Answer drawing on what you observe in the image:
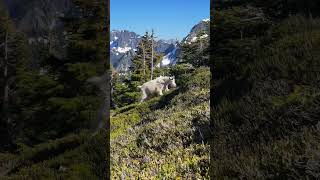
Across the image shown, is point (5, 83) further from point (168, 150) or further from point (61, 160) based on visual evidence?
point (168, 150)

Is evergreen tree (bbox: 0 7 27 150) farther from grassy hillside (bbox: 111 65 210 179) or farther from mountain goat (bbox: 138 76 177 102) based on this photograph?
mountain goat (bbox: 138 76 177 102)

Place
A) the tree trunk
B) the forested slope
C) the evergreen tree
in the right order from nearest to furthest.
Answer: the forested slope, the evergreen tree, the tree trunk

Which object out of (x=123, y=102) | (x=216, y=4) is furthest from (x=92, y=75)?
(x=123, y=102)

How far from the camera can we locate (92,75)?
1131 cm

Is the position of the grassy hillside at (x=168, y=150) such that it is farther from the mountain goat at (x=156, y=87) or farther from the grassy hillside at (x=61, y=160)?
the mountain goat at (x=156, y=87)

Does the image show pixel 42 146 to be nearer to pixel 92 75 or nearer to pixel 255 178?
pixel 92 75

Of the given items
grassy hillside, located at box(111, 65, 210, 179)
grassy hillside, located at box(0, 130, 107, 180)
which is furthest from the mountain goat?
grassy hillside, located at box(111, 65, 210, 179)

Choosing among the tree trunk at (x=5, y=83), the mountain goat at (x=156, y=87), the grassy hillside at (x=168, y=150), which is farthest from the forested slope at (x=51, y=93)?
the mountain goat at (x=156, y=87)

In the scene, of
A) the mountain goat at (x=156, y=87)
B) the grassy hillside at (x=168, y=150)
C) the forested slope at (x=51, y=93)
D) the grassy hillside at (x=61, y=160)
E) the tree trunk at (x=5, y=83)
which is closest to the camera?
the grassy hillside at (x=168, y=150)

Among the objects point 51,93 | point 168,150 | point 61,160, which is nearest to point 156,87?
point 51,93

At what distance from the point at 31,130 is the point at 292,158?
7.74 metres

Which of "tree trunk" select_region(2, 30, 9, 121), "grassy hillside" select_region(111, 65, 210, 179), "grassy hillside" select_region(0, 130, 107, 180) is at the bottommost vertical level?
"grassy hillside" select_region(0, 130, 107, 180)

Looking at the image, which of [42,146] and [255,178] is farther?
[42,146]

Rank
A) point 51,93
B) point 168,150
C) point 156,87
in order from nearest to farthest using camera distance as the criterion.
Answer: point 168,150 < point 51,93 < point 156,87
